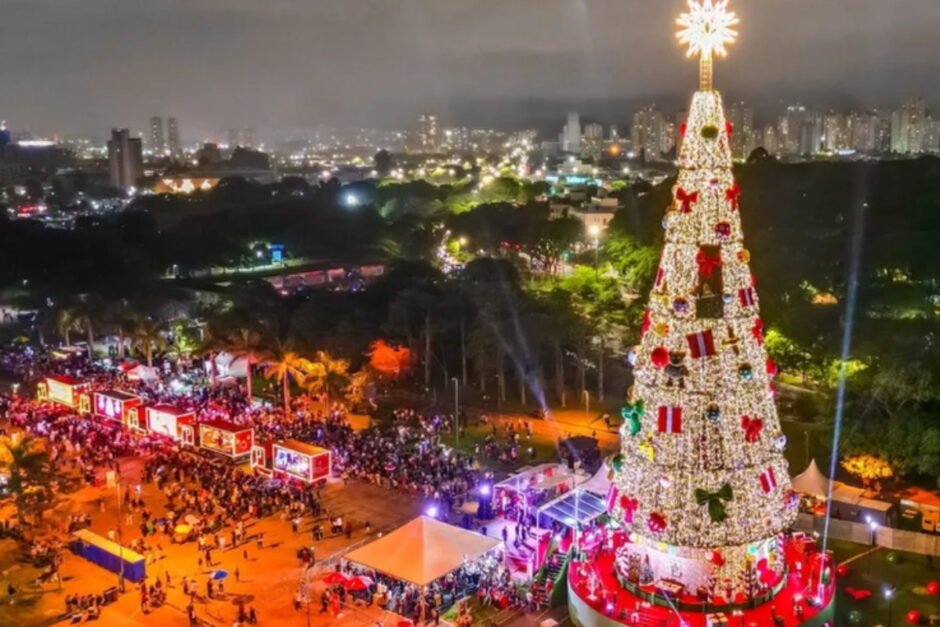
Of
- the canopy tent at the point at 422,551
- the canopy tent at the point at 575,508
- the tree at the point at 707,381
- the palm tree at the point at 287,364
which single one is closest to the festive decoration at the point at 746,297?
the tree at the point at 707,381

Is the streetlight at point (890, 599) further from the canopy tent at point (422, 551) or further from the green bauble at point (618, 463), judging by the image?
the canopy tent at point (422, 551)

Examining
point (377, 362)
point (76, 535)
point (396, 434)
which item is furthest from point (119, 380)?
point (76, 535)

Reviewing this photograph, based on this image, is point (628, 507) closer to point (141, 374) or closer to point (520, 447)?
point (520, 447)

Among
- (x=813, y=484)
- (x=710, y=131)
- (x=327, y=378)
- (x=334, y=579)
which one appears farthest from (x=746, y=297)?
(x=327, y=378)

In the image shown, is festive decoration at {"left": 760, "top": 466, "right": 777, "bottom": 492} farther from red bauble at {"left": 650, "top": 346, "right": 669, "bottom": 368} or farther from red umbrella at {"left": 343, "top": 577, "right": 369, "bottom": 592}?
red umbrella at {"left": 343, "top": 577, "right": 369, "bottom": 592}

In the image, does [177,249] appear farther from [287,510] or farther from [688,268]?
[688,268]

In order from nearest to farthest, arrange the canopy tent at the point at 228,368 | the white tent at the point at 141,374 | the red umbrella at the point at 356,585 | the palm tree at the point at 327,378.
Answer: the red umbrella at the point at 356,585, the palm tree at the point at 327,378, the white tent at the point at 141,374, the canopy tent at the point at 228,368
